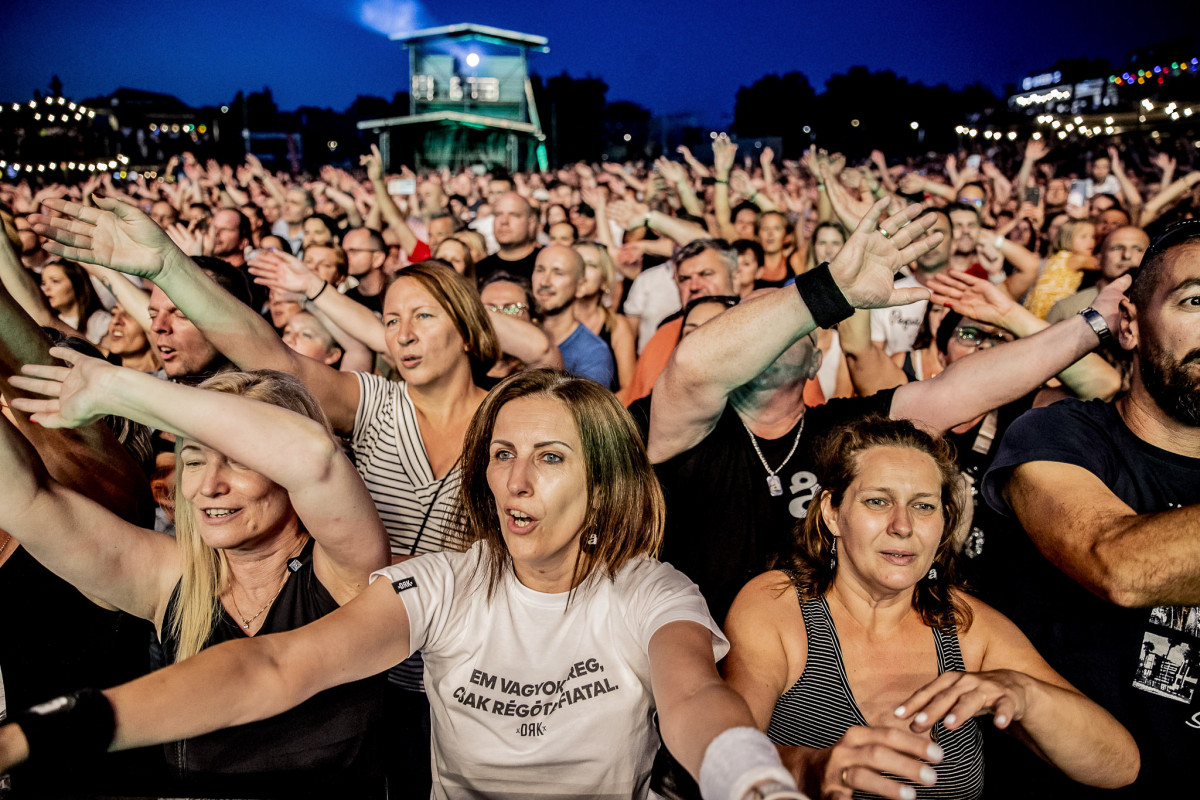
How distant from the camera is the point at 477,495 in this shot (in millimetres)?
2086

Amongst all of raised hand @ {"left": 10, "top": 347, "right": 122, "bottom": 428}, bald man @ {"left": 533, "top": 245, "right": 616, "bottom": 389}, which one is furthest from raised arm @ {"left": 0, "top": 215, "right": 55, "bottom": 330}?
bald man @ {"left": 533, "top": 245, "right": 616, "bottom": 389}

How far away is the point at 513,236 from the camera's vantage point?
5758 millimetres

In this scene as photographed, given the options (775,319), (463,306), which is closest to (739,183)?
(463,306)

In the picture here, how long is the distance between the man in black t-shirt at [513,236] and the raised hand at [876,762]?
4470mm

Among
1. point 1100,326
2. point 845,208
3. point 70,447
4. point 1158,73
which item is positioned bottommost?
point 70,447

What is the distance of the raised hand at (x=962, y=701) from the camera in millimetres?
1576

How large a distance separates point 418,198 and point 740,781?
11.0 metres

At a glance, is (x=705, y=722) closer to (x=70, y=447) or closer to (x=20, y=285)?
(x=70, y=447)

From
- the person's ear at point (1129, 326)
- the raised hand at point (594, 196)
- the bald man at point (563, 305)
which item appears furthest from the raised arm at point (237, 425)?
the raised hand at point (594, 196)

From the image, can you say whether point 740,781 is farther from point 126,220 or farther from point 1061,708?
point 126,220

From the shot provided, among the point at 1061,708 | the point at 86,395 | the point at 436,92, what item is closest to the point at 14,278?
the point at 86,395

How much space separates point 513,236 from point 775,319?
12.8 ft

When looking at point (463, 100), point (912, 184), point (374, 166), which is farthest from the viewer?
point (463, 100)

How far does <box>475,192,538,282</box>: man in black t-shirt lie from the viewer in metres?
5.70
